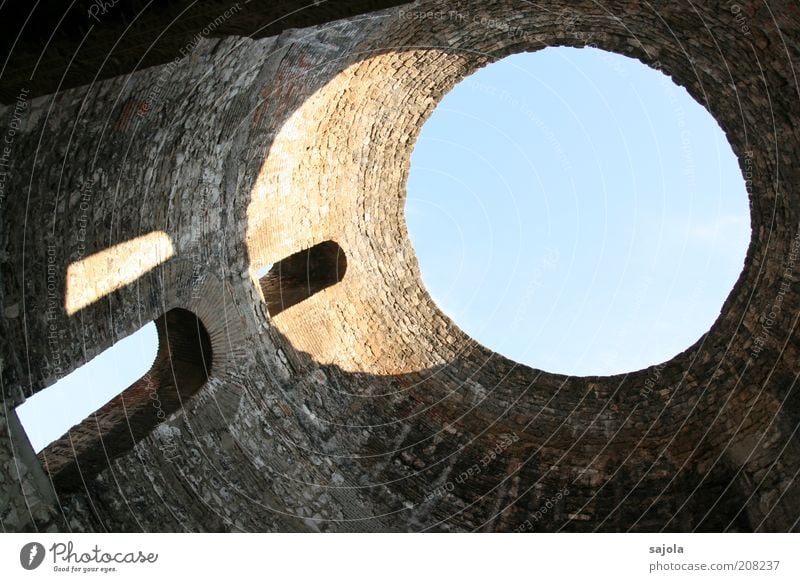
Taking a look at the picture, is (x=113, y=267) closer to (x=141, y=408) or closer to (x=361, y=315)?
(x=141, y=408)

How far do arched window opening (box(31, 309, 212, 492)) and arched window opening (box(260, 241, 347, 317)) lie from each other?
165 centimetres

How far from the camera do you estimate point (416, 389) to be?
7.88m

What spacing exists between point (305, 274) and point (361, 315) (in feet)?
2.74

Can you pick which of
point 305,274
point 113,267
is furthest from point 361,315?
point 113,267

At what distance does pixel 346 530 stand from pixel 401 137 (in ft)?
14.1

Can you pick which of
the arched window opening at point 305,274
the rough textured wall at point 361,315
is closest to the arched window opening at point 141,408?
the rough textured wall at point 361,315

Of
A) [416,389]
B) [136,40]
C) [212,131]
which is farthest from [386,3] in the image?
[416,389]

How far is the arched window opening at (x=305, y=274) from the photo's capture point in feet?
27.2

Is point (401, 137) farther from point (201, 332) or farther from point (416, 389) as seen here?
point (201, 332)

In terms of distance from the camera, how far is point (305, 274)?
28.1 ft

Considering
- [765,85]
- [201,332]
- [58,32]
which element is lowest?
[201,332]

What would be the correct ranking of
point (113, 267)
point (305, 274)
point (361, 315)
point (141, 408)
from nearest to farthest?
point (113, 267)
point (141, 408)
point (361, 315)
point (305, 274)

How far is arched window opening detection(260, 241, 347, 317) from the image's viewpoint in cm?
830

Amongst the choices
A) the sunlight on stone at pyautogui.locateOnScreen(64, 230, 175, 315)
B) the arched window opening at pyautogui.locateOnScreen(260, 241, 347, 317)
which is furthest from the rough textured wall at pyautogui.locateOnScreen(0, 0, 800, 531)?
the arched window opening at pyautogui.locateOnScreen(260, 241, 347, 317)
